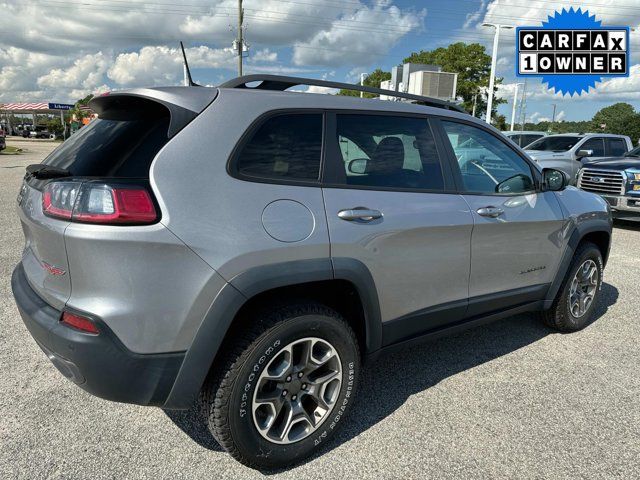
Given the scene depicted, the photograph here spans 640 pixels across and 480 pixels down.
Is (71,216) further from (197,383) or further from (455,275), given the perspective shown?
(455,275)

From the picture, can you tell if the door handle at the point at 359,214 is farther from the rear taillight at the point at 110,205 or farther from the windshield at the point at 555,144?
the windshield at the point at 555,144

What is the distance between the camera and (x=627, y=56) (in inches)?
580

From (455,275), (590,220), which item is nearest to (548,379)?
(455,275)

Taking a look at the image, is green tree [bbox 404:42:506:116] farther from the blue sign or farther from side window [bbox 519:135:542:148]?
the blue sign

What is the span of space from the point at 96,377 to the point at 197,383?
1.29 ft

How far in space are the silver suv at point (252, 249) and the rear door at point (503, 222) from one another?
0.03 metres

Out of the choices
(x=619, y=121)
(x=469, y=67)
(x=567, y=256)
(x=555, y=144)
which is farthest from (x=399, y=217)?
(x=619, y=121)

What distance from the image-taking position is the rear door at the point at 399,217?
2.32 metres

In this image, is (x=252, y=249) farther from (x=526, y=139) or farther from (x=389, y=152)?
(x=526, y=139)

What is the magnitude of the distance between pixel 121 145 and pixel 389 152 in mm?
1399

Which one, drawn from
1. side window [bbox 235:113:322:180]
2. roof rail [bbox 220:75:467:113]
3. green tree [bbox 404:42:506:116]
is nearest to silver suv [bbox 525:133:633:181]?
roof rail [bbox 220:75:467:113]

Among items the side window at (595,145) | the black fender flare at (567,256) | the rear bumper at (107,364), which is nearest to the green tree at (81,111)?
the rear bumper at (107,364)

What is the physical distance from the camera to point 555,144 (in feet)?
42.6

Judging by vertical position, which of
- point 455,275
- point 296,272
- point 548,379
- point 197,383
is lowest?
point 548,379
